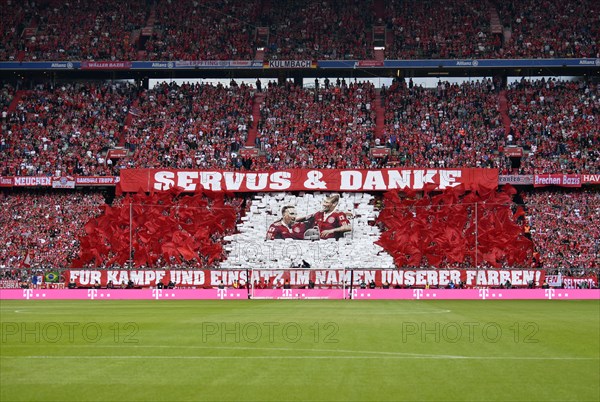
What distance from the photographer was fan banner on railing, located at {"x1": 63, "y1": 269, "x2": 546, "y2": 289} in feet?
206

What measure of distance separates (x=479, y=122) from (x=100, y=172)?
35.7 m

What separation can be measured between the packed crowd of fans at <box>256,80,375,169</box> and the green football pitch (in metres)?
42.6

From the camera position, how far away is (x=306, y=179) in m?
75.4

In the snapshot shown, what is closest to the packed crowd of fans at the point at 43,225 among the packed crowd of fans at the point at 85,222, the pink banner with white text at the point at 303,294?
the packed crowd of fans at the point at 85,222

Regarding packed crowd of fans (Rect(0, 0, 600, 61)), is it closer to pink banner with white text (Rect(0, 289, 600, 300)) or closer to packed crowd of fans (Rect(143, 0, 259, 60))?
packed crowd of fans (Rect(143, 0, 259, 60))

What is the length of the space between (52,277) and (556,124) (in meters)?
46.9

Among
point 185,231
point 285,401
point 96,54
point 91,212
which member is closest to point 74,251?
point 91,212

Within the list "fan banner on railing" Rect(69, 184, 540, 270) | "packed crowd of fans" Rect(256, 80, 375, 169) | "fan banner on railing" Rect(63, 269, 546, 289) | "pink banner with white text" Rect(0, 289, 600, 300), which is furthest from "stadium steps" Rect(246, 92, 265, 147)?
"pink banner with white text" Rect(0, 289, 600, 300)

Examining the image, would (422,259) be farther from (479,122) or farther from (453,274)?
(479,122)

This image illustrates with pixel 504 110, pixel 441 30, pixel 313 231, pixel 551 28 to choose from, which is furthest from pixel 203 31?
pixel 551 28

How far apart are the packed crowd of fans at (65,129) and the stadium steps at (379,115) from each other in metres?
25.1

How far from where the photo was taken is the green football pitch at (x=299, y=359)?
16.2 metres

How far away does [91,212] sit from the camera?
7438 cm

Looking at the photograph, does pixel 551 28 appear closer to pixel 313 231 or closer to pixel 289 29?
pixel 289 29
